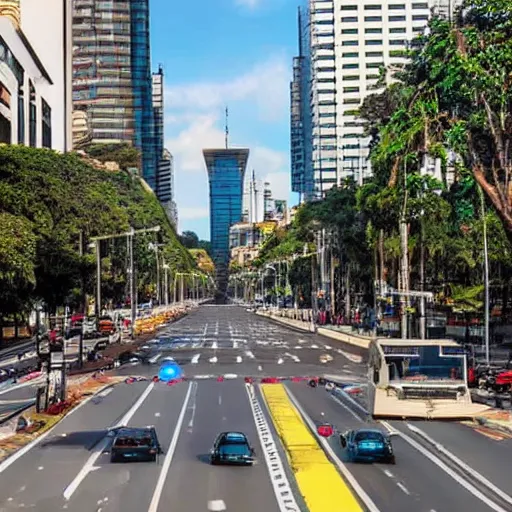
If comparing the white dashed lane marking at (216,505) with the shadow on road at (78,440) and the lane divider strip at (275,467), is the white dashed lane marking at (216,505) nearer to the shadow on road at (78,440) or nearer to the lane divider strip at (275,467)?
the lane divider strip at (275,467)

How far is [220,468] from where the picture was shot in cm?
2117

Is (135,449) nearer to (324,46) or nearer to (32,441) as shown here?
(32,441)

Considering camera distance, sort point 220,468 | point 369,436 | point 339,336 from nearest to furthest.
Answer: point 220,468, point 369,436, point 339,336

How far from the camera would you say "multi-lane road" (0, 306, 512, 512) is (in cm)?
1767

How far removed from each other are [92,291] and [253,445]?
8571 centimetres

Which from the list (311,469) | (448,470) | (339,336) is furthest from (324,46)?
(311,469)

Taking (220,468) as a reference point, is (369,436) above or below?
above

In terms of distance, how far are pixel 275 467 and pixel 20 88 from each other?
10317cm

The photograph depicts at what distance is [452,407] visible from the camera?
2742cm

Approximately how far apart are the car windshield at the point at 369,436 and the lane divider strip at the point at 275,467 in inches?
77.7

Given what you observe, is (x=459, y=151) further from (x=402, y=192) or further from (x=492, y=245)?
(x=492, y=245)

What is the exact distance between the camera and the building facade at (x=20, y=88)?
10562cm

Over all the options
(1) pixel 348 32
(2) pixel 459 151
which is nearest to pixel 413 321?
(2) pixel 459 151

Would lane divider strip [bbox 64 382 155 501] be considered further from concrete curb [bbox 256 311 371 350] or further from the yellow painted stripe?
concrete curb [bbox 256 311 371 350]
